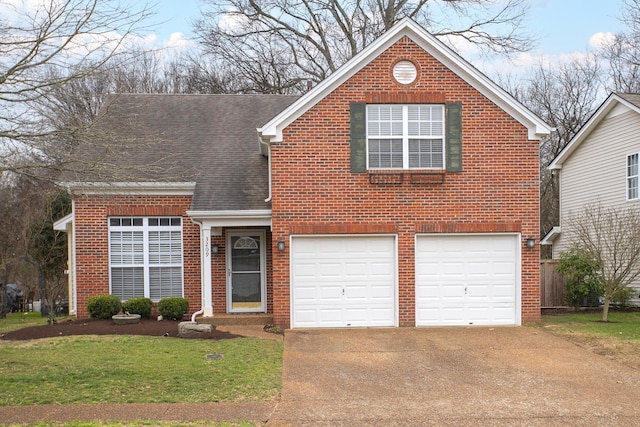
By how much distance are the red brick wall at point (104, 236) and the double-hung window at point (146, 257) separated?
178 mm

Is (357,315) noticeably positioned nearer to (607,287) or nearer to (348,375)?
(348,375)

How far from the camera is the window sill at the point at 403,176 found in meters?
13.1

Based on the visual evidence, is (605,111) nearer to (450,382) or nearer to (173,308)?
(450,382)

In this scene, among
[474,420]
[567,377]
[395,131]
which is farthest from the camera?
[395,131]

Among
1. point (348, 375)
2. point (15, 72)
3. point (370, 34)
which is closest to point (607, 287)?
point (348, 375)

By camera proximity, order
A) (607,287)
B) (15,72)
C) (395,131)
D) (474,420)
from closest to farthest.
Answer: (474,420) < (15,72) < (395,131) < (607,287)

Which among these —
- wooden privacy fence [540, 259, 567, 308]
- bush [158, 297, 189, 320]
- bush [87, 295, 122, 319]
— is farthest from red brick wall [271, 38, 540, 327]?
wooden privacy fence [540, 259, 567, 308]

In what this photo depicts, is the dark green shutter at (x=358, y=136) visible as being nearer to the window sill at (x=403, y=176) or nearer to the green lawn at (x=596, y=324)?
the window sill at (x=403, y=176)

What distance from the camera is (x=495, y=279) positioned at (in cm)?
1343

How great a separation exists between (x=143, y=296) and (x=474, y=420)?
10.1 metres

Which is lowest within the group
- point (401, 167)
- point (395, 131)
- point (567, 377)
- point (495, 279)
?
point (567, 377)

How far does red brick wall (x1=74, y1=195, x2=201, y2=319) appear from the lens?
14656 mm

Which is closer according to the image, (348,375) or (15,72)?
(15,72)

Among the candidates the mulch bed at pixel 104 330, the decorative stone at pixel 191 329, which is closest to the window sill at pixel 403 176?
the mulch bed at pixel 104 330
